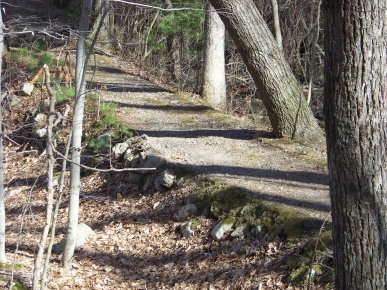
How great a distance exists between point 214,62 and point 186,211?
17.9ft

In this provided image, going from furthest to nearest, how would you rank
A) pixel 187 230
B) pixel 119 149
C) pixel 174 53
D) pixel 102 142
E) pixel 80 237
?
pixel 174 53 → pixel 119 149 → pixel 102 142 → pixel 80 237 → pixel 187 230

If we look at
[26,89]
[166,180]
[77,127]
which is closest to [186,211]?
[166,180]

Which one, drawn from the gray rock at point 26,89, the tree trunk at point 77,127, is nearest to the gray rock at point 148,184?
the tree trunk at point 77,127

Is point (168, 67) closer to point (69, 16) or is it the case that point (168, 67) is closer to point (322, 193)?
point (69, 16)

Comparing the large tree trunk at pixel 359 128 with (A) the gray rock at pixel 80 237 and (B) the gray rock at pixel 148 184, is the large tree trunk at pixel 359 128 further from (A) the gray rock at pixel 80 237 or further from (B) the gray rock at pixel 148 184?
(B) the gray rock at pixel 148 184

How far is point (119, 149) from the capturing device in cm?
1066

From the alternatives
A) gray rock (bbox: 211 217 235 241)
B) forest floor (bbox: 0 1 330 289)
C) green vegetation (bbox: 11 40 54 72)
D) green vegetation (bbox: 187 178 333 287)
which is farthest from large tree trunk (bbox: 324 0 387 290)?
green vegetation (bbox: 11 40 54 72)

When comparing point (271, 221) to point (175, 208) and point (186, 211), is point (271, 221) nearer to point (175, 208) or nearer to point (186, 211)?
point (186, 211)

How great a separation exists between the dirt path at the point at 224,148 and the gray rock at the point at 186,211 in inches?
25.2

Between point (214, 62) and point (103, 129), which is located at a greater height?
point (214, 62)

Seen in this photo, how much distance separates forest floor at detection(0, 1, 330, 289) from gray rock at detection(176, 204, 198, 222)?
116 mm

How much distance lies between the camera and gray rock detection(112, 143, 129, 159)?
10578 mm

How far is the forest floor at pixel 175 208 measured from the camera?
7.02 m

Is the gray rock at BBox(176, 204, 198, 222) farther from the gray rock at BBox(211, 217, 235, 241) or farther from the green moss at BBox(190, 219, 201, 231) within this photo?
the gray rock at BBox(211, 217, 235, 241)
